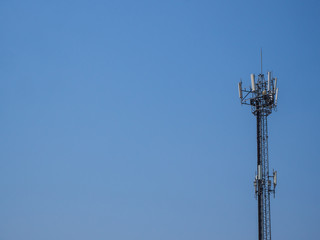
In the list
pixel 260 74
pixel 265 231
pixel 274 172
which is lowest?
pixel 265 231

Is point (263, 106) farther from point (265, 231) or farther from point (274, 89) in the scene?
point (265, 231)

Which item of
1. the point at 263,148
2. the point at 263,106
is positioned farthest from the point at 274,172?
the point at 263,106

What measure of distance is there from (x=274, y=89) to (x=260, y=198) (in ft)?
28.5

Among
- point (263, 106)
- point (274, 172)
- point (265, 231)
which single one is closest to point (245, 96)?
point (263, 106)

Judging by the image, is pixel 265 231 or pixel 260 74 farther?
pixel 260 74

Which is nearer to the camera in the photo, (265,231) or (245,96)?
(265,231)

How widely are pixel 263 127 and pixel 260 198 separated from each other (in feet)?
18.5

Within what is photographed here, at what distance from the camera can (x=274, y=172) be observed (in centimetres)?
4750

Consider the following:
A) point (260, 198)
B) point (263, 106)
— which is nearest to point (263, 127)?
point (263, 106)

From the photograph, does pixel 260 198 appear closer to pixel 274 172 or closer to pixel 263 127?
pixel 274 172

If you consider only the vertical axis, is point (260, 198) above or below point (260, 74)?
below

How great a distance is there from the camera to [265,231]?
1816 inches

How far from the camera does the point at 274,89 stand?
48.5 meters

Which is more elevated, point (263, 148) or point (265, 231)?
point (263, 148)
